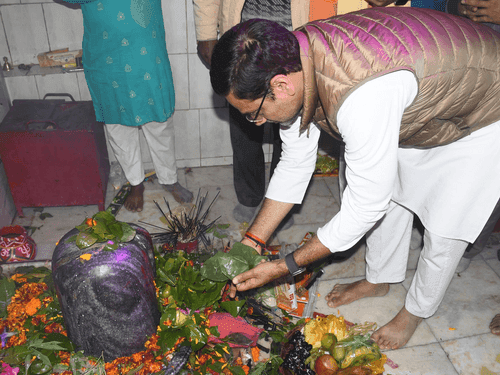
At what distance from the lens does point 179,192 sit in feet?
10.8

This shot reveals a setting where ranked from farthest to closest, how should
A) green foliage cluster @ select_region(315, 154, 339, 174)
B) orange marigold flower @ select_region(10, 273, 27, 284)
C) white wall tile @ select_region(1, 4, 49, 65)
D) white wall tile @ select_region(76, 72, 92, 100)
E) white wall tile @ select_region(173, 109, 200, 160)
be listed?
green foliage cluster @ select_region(315, 154, 339, 174) → white wall tile @ select_region(173, 109, 200, 160) → white wall tile @ select_region(76, 72, 92, 100) → white wall tile @ select_region(1, 4, 49, 65) → orange marigold flower @ select_region(10, 273, 27, 284)

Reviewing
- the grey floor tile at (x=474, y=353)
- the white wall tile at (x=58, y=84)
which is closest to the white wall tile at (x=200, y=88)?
the white wall tile at (x=58, y=84)

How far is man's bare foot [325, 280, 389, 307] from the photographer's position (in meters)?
2.47

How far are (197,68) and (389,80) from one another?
219cm

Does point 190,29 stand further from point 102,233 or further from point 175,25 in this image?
point 102,233

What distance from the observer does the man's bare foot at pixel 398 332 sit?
2.24 meters

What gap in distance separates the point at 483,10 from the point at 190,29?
6.36ft

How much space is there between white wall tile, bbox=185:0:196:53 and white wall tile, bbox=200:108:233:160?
52 centimetres

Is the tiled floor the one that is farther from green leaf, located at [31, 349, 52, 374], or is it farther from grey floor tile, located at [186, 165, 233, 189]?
green leaf, located at [31, 349, 52, 374]

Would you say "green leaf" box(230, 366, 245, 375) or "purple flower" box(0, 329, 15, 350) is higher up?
"purple flower" box(0, 329, 15, 350)

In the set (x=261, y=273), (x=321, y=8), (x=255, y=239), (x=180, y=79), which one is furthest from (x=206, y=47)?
(x=261, y=273)

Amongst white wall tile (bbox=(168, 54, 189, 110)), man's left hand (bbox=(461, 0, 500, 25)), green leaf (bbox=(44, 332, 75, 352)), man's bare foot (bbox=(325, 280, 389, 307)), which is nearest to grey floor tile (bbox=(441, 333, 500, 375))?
man's bare foot (bbox=(325, 280, 389, 307))

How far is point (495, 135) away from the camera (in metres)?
1.69

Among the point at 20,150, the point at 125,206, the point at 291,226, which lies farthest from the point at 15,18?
the point at 291,226
